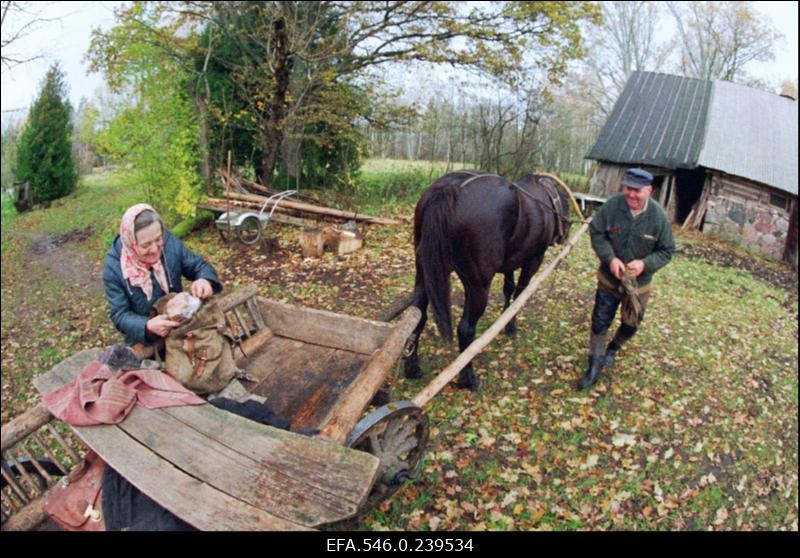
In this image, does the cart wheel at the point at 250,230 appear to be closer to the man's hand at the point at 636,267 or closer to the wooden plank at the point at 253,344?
the wooden plank at the point at 253,344

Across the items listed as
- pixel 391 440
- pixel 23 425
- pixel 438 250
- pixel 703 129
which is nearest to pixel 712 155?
pixel 703 129

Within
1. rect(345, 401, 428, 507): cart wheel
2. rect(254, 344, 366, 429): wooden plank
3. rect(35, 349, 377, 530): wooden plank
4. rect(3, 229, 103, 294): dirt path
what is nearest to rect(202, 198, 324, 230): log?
rect(3, 229, 103, 294): dirt path

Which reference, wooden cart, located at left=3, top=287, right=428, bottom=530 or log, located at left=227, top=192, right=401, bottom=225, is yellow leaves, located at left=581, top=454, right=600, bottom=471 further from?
log, located at left=227, top=192, right=401, bottom=225

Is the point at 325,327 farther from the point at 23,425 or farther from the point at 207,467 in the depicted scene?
the point at 23,425

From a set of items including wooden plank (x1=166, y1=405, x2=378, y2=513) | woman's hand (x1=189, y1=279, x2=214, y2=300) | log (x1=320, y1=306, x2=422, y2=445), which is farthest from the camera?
woman's hand (x1=189, y1=279, x2=214, y2=300)

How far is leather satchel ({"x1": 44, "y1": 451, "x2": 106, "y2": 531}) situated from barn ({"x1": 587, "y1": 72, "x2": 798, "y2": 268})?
1708 cm

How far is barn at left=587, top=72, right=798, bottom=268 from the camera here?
48.8ft

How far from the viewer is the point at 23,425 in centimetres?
222

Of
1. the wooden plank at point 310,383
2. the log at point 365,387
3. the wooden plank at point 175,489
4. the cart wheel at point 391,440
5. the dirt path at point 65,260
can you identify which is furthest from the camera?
the dirt path at point 65,260

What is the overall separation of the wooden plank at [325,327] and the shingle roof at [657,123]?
15030mm

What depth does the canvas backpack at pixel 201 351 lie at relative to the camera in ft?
9.61

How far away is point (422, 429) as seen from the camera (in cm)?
331

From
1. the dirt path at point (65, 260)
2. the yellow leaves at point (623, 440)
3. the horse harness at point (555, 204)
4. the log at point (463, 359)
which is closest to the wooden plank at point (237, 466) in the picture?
the log at point (463, 359)
